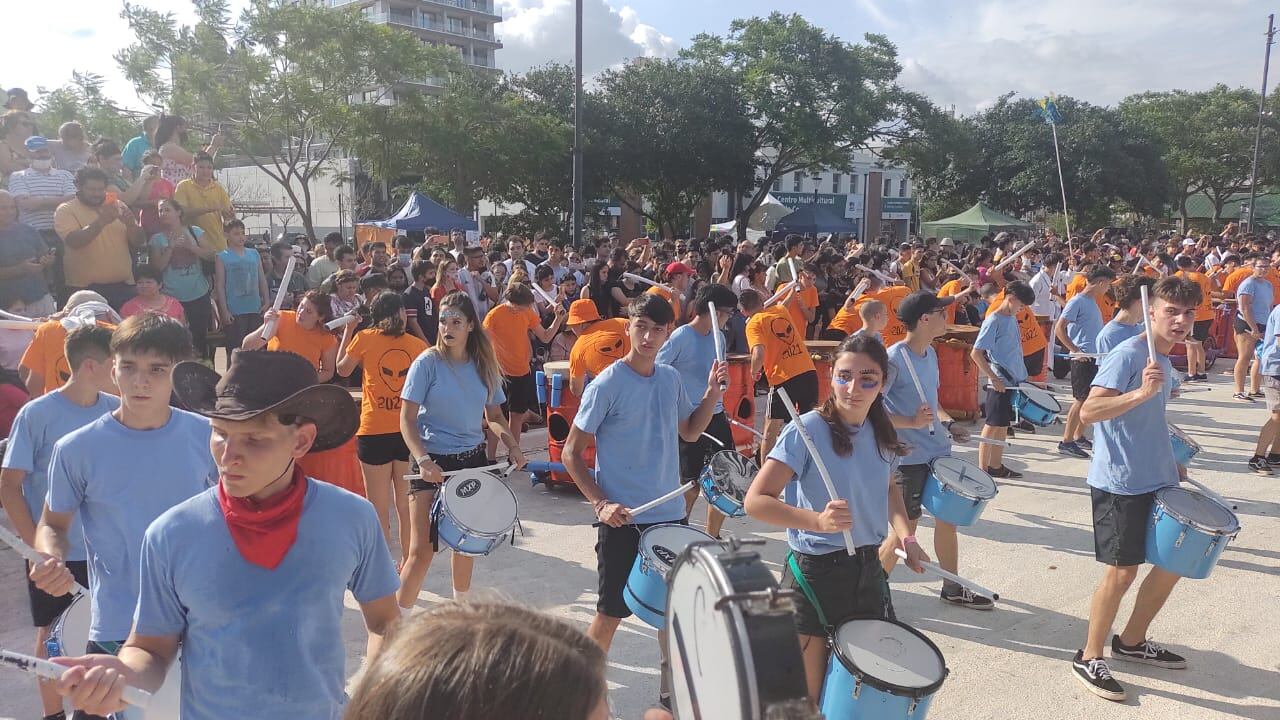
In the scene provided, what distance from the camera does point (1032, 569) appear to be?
647 centimetres

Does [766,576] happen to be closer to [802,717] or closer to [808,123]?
[802,717]

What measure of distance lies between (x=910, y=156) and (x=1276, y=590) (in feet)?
132

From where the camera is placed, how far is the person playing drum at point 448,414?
511cm

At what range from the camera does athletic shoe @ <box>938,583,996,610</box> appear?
5.74 metres

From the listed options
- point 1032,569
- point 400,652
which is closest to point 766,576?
point 400,652

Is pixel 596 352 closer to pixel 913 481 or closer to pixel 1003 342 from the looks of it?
pixel 913 481

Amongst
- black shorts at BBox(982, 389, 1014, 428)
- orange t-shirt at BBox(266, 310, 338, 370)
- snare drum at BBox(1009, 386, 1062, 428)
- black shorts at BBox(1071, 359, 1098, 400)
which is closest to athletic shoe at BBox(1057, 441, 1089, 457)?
black shorts at BBox(1071, 359, 1098, 400)

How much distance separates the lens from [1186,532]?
4.44 metres

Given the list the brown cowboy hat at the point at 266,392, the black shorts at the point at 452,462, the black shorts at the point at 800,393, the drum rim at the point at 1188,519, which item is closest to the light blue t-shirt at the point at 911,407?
the drum rim at the point at 1188,519

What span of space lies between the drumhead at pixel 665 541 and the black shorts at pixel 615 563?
9cm

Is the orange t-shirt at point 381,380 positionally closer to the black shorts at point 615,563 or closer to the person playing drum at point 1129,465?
the black shorts at point 615,563

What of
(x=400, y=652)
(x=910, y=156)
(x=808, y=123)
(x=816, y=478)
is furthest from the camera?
(x=910, y=156)

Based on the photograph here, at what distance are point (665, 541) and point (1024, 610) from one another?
2.98 meters

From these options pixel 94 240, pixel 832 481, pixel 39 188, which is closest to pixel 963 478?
pixel 832 481
